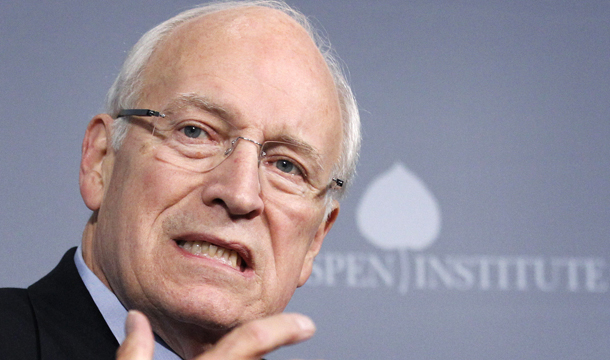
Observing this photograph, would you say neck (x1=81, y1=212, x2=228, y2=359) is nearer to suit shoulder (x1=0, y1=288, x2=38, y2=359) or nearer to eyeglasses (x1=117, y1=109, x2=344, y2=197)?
suit shoulder (x1=0, y1=288, x2=38, y2=359)

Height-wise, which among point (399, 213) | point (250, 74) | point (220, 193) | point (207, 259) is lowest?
point (207, 259)

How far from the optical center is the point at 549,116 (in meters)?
3.03

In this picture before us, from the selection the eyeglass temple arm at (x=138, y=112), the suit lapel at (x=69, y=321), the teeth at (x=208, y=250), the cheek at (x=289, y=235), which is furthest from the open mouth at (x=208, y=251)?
the eyeglass temple arm at (x=138, y=112)

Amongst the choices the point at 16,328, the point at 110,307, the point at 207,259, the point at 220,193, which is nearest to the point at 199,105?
the point at 220,193

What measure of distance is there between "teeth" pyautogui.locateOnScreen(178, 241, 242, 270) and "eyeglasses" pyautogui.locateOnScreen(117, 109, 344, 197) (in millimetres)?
173

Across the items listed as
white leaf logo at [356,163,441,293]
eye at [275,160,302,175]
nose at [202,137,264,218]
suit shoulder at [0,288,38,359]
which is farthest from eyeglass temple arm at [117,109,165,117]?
white leaf logo at [356,163,441,293]

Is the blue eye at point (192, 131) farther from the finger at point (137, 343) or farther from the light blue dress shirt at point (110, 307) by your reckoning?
the finger at point (137, 343)

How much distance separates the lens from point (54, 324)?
122 cm

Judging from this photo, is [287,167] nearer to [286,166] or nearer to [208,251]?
[286,166]

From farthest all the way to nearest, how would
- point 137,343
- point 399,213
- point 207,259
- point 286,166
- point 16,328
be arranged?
A: point 399,213, point 286,166, point 207,259, point 16,328, point 137,343

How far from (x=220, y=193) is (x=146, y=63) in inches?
19.0

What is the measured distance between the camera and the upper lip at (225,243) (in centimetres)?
127

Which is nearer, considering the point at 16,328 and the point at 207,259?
the point at 16,328

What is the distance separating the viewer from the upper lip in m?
1.27
